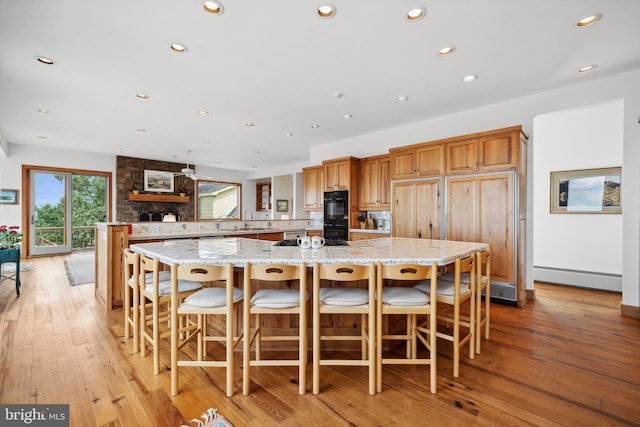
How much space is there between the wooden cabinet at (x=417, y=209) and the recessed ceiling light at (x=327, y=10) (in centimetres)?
277

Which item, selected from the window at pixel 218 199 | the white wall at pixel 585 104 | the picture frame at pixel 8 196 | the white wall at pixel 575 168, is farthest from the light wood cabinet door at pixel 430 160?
the picture frame at pixel 8 196

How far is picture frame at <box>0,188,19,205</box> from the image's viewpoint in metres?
6.62

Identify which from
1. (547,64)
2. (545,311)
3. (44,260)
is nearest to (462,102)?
(547,64)

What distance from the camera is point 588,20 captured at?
91.6 inches

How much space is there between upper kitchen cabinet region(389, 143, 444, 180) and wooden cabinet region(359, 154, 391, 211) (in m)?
0.52

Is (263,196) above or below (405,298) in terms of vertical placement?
above

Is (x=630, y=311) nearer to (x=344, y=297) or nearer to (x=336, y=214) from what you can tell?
(x=344, y=297)

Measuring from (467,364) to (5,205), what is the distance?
31.6ft

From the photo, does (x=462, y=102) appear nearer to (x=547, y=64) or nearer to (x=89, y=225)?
(x=547, y=64)

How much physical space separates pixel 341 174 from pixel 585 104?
359cm

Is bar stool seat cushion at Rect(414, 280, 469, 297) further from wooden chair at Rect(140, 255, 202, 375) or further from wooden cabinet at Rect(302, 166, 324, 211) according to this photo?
wooden cabinet at Rect(302, 166, 324, 211)

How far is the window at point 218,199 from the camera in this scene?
10.1 meters

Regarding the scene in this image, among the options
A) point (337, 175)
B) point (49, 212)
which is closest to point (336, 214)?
point (337, 175)

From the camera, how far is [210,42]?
8.54ft
